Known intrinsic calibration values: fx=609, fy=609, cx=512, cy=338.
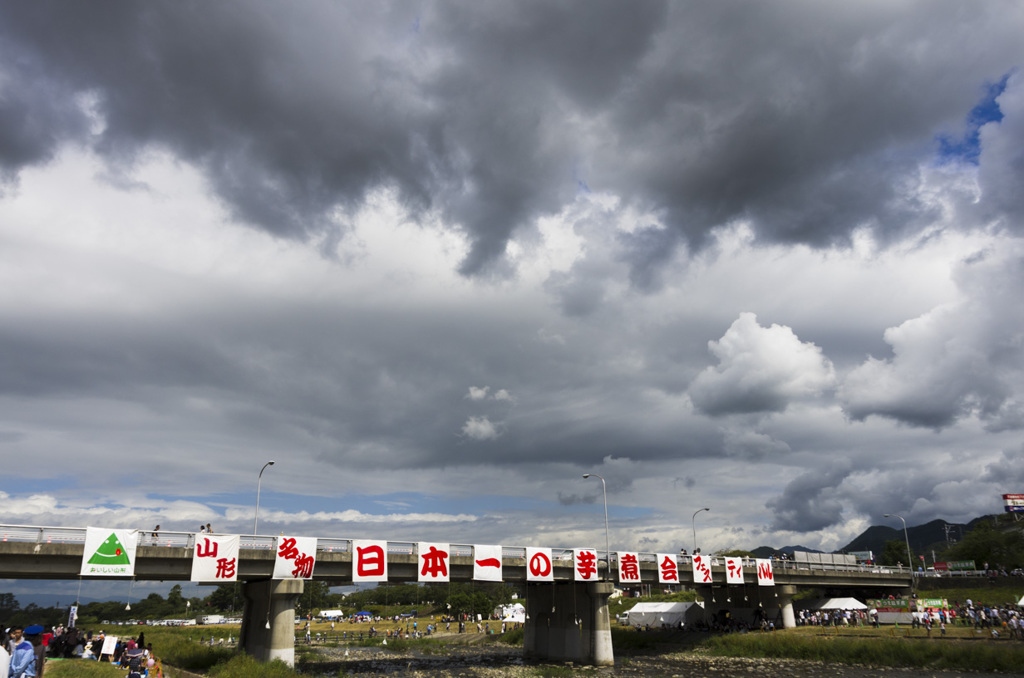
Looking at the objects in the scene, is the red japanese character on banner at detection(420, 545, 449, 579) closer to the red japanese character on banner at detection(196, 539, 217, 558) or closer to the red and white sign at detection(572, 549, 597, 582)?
the red and white sign at detection(572, 549, 597, 582)

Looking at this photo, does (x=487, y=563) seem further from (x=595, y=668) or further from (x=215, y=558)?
(x=215, y=558)

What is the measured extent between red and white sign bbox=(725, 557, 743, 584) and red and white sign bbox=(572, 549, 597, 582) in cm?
1717

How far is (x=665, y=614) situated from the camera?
8138 cm

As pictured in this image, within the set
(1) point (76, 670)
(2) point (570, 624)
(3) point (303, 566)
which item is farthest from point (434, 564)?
(1) point (76, 670)

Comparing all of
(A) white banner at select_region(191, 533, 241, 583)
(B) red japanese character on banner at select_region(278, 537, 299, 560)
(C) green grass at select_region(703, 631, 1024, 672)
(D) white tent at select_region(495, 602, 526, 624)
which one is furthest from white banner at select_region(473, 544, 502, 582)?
(D) white tent at select_region(495, 602, 526, 624)

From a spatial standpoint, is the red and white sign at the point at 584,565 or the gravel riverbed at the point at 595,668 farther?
the red and white sign at the point at 584,565

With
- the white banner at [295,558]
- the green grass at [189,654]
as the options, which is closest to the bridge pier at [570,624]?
the white banner at [295,558]

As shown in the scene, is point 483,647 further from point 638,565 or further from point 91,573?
point 91,573

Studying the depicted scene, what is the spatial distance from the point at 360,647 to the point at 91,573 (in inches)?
2109

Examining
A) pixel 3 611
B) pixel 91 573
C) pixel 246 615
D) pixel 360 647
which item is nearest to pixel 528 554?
pixel 246 615

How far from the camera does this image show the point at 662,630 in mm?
78312

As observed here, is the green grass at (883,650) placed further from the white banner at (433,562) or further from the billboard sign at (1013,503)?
the billboard sign at (1013,503)

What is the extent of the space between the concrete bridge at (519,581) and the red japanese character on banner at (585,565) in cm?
65

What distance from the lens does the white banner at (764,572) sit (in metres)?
66.2
